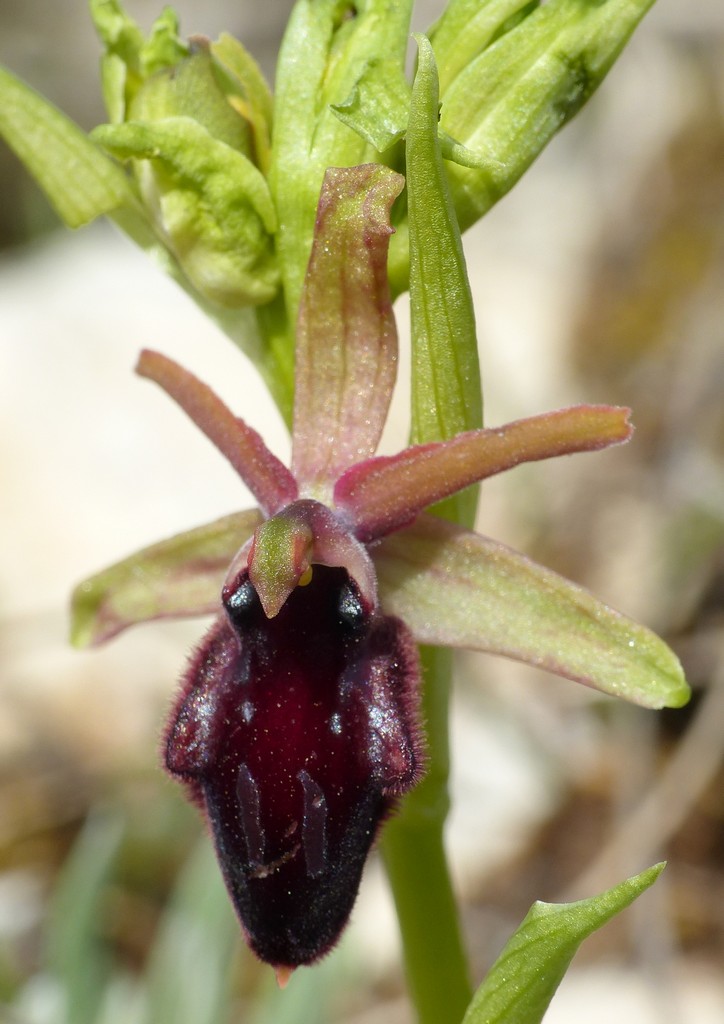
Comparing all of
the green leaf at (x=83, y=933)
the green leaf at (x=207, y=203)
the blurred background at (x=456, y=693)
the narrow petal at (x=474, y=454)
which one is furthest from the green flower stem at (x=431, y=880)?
the green leaf at (x=83, y=933)

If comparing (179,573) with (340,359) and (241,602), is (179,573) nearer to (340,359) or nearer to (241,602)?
(241,602)

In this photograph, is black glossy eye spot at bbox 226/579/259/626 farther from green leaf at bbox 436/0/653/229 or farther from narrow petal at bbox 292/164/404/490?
green leaf at bbox 436/0/653/229

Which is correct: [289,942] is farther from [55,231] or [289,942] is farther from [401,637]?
[55,231]

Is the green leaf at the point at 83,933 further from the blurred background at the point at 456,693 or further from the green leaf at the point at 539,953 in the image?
the green leaf at the point at 539,953

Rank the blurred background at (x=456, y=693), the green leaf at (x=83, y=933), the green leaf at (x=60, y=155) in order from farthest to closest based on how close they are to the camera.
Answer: the blurred background at (x=456, y=693) < the green leaf at (x=83, y=933) < the green leaf at (x=60, y=155)

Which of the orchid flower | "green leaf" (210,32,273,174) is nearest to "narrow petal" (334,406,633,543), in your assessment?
the orchid flower

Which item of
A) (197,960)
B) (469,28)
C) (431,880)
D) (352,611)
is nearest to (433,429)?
(352,611)
